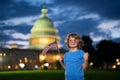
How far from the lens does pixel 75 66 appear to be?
743cm

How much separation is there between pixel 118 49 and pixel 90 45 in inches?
362

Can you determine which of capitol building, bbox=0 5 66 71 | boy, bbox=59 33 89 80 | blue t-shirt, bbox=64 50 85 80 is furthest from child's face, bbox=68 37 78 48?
capitol building, bbox=0 5 66 71

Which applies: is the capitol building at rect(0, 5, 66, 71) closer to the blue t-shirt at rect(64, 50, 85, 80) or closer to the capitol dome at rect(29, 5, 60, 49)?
the capitol dome at rect(29, 5, 60, 49)

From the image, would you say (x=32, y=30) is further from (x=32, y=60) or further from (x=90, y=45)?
(x=90, y=45)

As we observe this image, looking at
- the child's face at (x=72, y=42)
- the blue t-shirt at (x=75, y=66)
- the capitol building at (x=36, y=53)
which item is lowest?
the blue t-shirt at (x=75, y=66)

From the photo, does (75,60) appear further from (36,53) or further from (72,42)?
(36,53)

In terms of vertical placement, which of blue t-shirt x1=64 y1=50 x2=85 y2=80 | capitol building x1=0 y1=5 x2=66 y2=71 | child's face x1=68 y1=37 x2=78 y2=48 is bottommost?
blue t-shirt x1=64 y1=50 x2=85 y2=80

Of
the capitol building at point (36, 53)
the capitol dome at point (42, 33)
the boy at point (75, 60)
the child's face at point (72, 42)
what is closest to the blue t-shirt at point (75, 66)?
the boy at point (75, 60)

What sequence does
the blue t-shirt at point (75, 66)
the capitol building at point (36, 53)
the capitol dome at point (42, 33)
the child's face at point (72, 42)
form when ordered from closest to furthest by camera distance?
1. the blue t-shirt at point (75, 66)
2. the child's face at point (72, 42)
3. the capitol building at point (36, 53)
4. the capitol dome at point (42, 33)

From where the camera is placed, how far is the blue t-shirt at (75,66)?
24.1 ft

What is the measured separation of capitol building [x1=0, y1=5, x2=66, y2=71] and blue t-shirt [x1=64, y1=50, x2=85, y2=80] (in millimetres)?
112492

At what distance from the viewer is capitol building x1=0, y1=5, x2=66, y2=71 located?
14300cm

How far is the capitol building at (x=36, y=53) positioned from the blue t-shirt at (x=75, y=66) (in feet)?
369

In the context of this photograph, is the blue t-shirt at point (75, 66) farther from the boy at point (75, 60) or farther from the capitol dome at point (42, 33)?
the capitol dome at point (42, 33)
